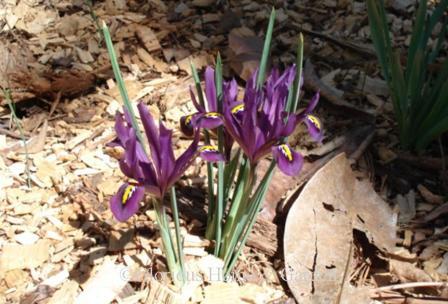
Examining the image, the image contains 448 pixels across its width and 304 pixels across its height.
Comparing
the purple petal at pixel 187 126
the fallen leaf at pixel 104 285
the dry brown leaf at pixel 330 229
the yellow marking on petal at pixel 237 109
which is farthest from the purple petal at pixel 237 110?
the fallen leaf at pixel 104 285

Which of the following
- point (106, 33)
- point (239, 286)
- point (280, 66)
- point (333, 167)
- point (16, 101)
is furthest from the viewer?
point (280, 66)

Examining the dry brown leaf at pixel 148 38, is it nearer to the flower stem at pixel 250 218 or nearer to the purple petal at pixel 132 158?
the flower stem at pixel 250 218

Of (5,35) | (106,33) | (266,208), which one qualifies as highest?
(106,33)

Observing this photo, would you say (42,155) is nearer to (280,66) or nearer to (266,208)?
(266,208)

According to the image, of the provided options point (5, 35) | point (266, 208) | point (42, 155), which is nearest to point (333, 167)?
point (266, 208)

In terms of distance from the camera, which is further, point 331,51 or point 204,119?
point 331,51

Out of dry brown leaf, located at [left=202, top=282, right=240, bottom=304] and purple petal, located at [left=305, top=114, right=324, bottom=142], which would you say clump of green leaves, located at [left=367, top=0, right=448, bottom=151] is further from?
dry brown leaf, located at [left=202, top=282, right=240, bottom=304]

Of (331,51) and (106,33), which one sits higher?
(106,33)
